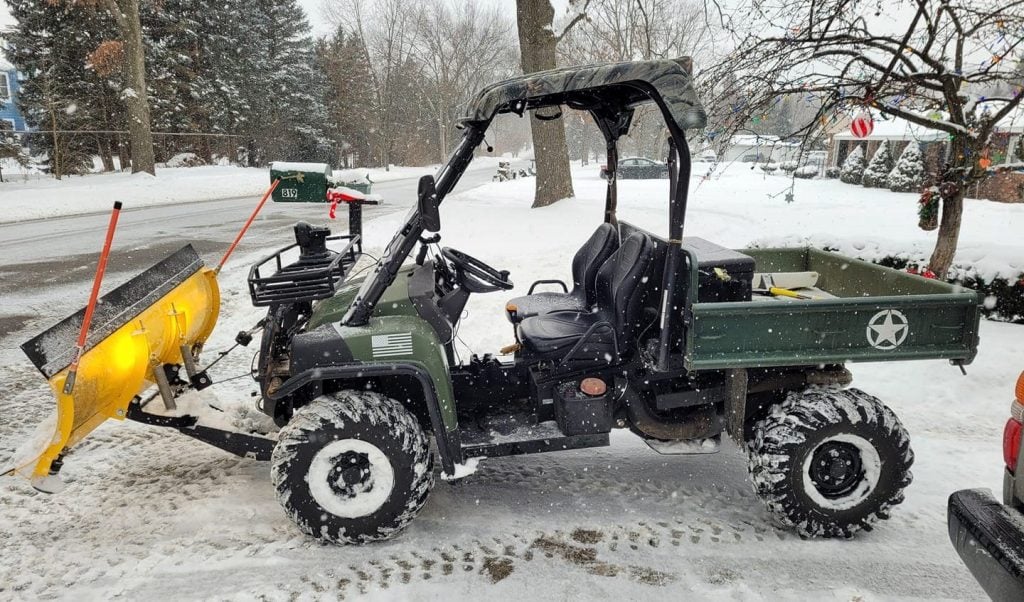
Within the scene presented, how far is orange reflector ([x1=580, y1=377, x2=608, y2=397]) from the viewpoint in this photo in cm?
360

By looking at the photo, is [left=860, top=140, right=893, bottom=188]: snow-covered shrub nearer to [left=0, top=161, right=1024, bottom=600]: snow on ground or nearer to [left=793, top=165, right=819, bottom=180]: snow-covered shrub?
[left=793, top=165, right=819, bottom=180]: snow-covered shrub

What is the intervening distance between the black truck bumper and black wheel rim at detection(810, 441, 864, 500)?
36.1 inches

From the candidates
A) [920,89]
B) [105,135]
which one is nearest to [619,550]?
[920,89]

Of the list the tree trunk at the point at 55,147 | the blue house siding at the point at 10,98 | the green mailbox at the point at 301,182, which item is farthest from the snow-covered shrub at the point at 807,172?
the blue house siding at the point at 10,98

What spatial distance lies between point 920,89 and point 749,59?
7.09 ft

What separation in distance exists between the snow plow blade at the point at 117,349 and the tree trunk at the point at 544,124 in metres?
9.20

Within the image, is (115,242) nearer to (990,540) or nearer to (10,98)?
(990,540)

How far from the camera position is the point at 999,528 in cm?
224

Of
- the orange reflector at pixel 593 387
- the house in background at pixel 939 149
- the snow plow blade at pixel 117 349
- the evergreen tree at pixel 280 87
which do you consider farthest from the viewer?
the evergreen tree at pixel 280 87

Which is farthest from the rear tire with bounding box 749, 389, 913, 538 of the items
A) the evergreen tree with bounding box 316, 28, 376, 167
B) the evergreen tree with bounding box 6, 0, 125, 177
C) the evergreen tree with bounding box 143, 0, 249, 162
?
the evergreen tree with bounding box 316, 28, 376, 167

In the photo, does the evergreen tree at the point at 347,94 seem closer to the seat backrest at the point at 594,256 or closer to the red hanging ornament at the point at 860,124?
the red hanging ornament at the point at 860,124

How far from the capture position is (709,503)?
12.1 ft

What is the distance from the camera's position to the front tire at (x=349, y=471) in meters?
3.16

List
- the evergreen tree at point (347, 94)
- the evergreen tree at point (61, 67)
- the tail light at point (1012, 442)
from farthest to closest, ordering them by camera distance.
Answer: the evergreen tree at point (347, 94) → the evergreen tree at point (61, 67) → the tail light at point (1012, 442)
